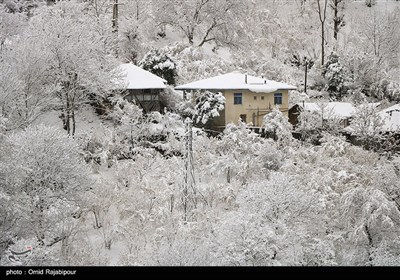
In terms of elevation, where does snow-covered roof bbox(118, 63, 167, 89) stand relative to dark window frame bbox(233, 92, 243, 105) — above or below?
above

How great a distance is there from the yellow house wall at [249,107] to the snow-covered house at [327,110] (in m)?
1.57

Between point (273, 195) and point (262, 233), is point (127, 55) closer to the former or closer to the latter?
point (273, 195)

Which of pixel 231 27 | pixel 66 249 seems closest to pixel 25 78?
pixel 66 249

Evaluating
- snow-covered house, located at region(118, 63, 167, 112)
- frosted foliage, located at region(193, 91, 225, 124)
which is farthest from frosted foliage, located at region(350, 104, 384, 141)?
snow-covered house, located at region(118, 63, 167, 112)

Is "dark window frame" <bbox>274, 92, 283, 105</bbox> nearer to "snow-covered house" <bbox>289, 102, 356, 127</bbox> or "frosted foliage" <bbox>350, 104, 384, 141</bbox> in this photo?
"snow-covered house" <bbox>289, 102, 356, 127</bbox>

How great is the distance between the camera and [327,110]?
102 ft

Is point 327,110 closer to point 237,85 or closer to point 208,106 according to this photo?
point 237,85

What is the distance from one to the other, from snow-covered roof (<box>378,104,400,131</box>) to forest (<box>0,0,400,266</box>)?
2.34 feet

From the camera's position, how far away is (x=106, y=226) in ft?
57.9

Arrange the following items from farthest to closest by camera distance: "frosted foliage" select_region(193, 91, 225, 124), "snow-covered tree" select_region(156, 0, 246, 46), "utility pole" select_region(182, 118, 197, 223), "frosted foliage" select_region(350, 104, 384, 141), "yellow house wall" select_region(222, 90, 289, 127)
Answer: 1. "snow-covered tree" select_region(156, 0, 246, 46)
2. "yellow house wall" select_region(222, 90, 289, 127)
3. "frosted foliage" select_region(193, 91, 225, 124)
4. "frosted foliage" select_region(350, 104, 384, 141)
5. "utility pole" select_region(182, 118, 197, 223)

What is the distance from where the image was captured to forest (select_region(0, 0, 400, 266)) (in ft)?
46.5

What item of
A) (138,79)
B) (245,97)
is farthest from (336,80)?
(138,79)
